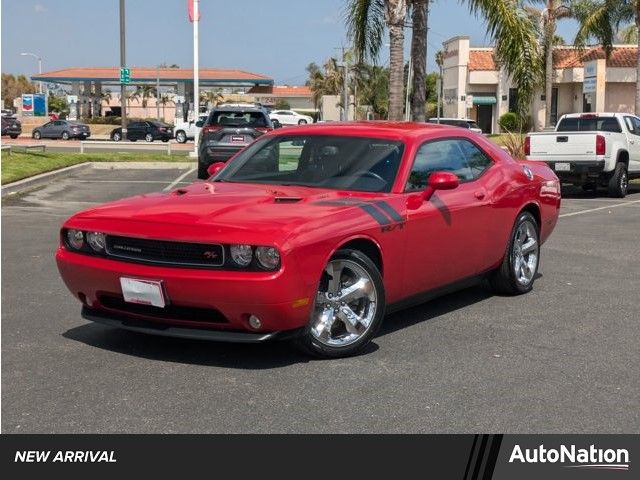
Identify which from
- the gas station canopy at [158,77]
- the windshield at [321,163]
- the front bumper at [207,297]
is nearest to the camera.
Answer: the front bumper at [207,297]

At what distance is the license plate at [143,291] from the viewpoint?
5.53 metres

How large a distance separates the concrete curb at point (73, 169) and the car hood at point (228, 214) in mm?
10750

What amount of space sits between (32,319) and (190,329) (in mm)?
1912

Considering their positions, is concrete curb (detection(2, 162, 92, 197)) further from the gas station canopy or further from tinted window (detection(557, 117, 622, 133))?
the gas station canopy

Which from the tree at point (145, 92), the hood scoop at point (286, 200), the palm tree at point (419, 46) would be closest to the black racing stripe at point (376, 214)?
the hood scoop at point (286, 200)

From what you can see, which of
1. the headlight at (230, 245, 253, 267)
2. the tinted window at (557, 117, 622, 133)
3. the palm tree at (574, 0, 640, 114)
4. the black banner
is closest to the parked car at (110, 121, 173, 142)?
the palm tree at (574, 0, 640, 114)

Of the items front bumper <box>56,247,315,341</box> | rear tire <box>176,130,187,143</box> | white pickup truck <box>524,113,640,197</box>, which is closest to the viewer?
front bumper <box>56,247,315,341</box>

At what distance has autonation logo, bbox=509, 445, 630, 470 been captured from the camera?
13.1 ft

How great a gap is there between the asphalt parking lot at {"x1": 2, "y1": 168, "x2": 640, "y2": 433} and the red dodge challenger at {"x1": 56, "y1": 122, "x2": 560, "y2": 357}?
27 cm

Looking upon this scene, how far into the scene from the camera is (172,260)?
556 cm

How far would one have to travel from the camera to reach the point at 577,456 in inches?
162

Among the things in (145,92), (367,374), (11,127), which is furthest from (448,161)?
(145,92)

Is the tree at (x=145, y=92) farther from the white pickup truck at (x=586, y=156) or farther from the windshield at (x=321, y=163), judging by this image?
the windshield at (x=321, y=163)

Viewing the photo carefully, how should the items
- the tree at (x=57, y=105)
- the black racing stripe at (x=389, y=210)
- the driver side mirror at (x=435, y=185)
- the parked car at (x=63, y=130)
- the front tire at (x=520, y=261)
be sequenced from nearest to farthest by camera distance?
1. the black racing stripe at (x=389, y=210)
2. the driver side mirror at (x=435, y=185)
3. the front tire at (x=520, y=261)
4. the parked car at (x=63, y=130)
5. the tree at (x=57, y=105)
